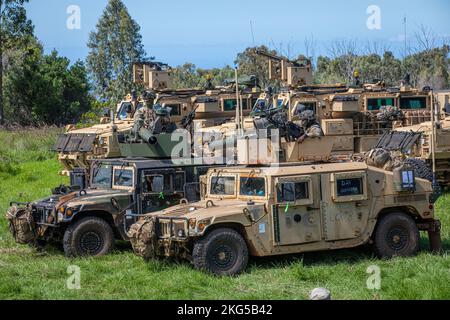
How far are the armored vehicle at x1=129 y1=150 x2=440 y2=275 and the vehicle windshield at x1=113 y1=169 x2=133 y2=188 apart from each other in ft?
4.74

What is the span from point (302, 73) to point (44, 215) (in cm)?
1236

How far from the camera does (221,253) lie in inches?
449

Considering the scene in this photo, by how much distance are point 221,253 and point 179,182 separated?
2.77 m

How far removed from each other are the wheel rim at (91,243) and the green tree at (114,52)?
23.9 m

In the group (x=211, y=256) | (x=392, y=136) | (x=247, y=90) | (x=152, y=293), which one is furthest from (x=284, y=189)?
(x=247, y=90)

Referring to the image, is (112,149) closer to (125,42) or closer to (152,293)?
(152,293)

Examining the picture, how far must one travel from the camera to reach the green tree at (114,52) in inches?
1528

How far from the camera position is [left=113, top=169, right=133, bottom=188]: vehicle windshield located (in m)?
13.8

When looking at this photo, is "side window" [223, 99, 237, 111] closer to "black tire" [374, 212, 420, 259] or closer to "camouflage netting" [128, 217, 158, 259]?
"black tire" [374, 212, 420, 259]

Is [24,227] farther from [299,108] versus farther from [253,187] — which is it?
[299,108]

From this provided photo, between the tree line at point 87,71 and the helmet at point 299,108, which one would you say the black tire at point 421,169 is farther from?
the tree line at point 87,71

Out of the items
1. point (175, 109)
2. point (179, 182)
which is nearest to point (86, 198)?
point (179, 182)

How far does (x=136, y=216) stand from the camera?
1320 cm

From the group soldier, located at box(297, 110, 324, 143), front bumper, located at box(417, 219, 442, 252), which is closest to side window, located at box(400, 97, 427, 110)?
soldier, located at box(297, 110, 324, 143)
